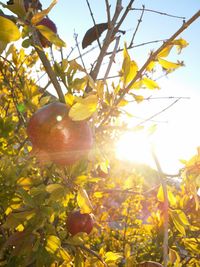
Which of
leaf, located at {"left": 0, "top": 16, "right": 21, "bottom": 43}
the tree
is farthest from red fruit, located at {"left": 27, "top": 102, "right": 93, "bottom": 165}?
leaf, located at {"left": 0, "top": 16, "right": 21, "bottom": 43}

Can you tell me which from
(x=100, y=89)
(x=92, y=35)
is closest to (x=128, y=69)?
(x=100, y=89)

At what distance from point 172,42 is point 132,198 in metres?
3.62

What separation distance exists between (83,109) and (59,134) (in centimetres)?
13

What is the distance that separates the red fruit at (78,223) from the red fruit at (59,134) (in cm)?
68

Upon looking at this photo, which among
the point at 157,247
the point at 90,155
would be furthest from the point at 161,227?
the point at 90,155

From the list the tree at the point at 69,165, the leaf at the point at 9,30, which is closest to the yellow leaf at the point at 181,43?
the tree at the point at 69,165

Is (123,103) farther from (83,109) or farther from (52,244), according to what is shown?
(52,244)

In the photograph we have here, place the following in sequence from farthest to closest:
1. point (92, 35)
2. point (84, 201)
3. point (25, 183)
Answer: point (92, 35), point (25, 183), point (84, 201)

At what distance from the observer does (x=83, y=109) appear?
82 centimetres

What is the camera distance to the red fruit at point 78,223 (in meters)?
1.54

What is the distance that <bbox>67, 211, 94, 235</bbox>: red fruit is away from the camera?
1.54m

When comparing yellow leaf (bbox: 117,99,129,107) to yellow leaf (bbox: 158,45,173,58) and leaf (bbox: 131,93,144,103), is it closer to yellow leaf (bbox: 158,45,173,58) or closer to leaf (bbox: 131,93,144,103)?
leaf (bbox: 131,93,144,103)

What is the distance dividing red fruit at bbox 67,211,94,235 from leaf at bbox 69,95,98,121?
0.86 m

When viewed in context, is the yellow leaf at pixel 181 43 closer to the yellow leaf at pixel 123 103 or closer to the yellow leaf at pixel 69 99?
the yellow leaf at pixel 123 103
